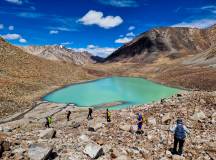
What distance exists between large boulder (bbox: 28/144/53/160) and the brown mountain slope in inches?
1903

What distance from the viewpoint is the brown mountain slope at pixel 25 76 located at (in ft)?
257

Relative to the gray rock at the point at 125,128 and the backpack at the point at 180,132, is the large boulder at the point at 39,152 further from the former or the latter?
the gray rock at the point at 125,128

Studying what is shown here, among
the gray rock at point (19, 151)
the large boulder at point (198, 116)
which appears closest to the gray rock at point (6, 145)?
the gray rock at point (19, 151)

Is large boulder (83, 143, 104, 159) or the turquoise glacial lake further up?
large boulder (83, 143, 104, 159)

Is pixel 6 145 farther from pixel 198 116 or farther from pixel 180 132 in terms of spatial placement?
pixel 198 116

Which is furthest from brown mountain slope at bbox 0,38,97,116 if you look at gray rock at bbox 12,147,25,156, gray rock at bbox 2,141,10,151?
gray rock at bbox 12,147,25,156

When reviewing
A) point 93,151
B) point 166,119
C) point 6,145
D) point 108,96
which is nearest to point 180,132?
point 93,151

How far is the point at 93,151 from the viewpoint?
16.8m

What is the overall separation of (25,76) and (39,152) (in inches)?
4089

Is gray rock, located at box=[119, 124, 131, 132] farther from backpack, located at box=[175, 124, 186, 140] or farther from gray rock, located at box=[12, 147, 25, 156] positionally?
gray rock, located at box=[12, 147, 25, 156]

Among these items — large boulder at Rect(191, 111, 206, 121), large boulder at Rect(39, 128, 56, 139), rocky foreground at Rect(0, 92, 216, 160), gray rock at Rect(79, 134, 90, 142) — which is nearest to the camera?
rocky foreground at Rect(0, 92, 216, 160)

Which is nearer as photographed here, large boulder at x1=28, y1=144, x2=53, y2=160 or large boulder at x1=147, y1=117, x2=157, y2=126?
large boulder at x1=28, y1=144, x2=53, y2=160

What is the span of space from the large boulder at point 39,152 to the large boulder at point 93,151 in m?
2.13

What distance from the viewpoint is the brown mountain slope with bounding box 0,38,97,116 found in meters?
78.4
